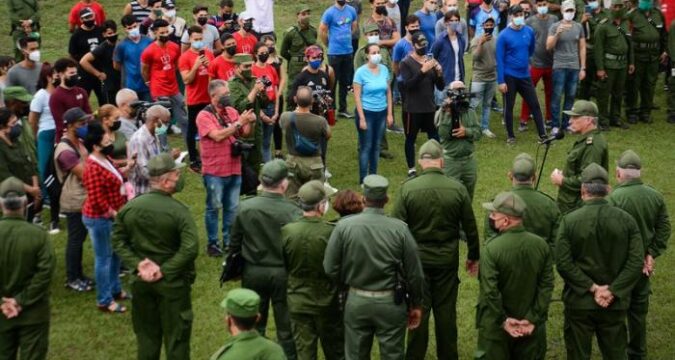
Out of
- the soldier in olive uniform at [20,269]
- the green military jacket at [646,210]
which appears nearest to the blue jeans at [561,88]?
the green military jacket at [646,210]

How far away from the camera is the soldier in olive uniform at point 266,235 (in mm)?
7867

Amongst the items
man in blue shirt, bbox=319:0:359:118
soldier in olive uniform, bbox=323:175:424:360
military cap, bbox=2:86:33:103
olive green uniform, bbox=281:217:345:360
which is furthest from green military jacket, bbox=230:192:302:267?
man in blue shirt, bbox=319:0:359:118

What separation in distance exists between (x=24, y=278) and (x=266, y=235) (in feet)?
6.60

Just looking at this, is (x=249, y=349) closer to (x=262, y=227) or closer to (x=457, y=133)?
(x=262, y=227)

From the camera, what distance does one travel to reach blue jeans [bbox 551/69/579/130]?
15102 mm

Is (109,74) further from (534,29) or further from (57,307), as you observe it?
(534,29)

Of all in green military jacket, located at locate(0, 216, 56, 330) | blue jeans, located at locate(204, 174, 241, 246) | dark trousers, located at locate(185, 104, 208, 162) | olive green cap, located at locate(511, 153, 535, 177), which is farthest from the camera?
dark trousers, located at locate(185, 104, 208, 162)

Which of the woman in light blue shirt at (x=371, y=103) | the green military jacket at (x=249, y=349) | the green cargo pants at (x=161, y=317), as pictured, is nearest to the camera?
the green military jacket at (x=249, y=349)

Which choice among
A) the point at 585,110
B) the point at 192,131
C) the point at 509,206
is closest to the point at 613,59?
the point at 585,110

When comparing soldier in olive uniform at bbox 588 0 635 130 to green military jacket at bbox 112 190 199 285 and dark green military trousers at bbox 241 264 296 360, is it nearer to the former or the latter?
dark green military trousers at bbox 241 264 296 360

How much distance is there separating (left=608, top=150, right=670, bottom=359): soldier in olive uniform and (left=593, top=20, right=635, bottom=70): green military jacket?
24.0ft

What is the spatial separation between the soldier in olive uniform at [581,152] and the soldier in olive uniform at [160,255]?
156 inches

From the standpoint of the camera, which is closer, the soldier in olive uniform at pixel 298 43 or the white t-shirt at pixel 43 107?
the white t-shirt at pixel 43 107

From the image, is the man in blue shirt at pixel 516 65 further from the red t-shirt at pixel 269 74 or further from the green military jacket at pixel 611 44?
the red t-shirt at pixel 269 74
